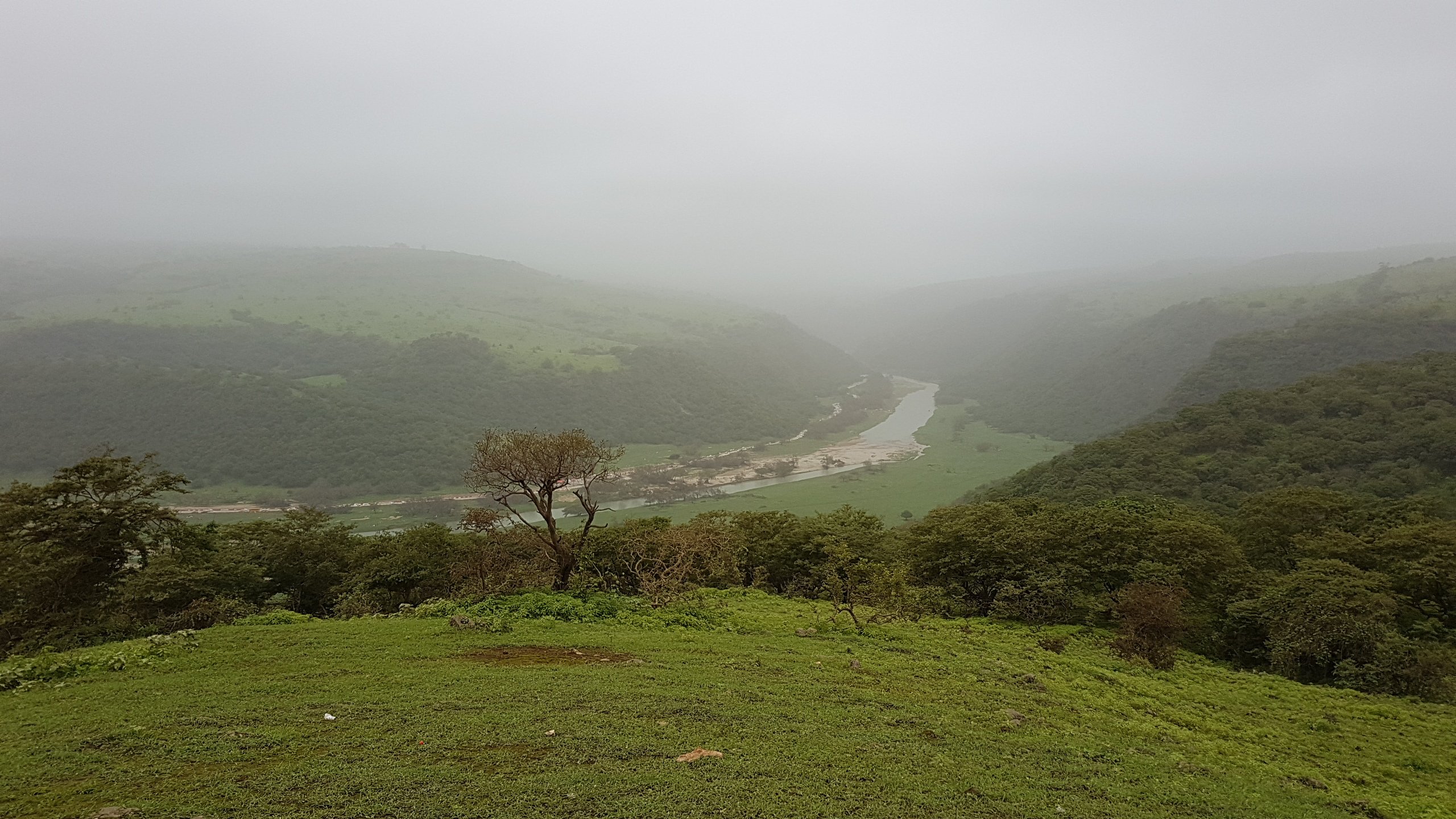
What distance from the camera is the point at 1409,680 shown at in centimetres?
2272

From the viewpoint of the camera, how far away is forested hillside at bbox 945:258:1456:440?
393ft

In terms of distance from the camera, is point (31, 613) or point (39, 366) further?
point (39, 366)

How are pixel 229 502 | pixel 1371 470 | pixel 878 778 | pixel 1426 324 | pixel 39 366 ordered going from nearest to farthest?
1. pixel 878 778
2. pixel 1371 470
3. pixel 229 502
4. pixel 1426 324
5. pixel 39 366

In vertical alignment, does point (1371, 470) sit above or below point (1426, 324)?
below

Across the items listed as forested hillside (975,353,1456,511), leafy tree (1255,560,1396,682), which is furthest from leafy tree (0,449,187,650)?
forested hillside (975,353,1456,511)

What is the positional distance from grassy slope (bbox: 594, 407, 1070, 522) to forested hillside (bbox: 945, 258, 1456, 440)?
1908 centimetres

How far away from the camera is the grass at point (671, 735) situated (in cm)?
1094

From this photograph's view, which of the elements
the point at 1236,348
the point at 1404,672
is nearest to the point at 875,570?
the point at 1404,672

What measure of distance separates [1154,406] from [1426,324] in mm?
45318

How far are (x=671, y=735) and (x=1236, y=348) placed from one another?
165624 millimetres

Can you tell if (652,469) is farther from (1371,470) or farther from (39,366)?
(39,366)

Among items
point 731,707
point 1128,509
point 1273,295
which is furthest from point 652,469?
point 1273,295

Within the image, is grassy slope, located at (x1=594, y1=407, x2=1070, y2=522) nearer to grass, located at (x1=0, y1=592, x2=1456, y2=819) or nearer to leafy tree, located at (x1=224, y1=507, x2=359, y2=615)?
leafy tree, located at (x1=224, y1=507, x2=359, y2=615)

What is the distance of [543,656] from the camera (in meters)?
19.6
